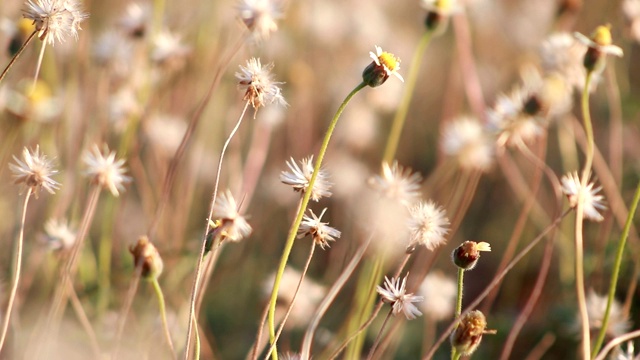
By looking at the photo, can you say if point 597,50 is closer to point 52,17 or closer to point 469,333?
point 469,333

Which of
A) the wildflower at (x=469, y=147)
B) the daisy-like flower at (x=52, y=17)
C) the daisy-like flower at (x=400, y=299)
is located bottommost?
the daisy-like flower at (x=400, y=299)

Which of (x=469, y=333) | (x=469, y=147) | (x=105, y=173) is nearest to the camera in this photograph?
(x=469, y=333)

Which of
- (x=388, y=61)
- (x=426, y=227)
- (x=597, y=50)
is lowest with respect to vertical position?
(x=426, y=227)

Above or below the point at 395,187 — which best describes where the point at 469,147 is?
above

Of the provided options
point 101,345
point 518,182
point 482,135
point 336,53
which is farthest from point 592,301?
point 336,53

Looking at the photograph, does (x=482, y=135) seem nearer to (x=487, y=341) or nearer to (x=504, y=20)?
(x=487, y=341)

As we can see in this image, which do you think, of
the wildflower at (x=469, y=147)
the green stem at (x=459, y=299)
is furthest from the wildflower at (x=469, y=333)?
the wildflower at (x=469, y=147)

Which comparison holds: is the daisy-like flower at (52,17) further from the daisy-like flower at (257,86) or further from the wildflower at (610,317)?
the wildflower at (610,317)

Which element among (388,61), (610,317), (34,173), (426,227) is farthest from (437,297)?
(34,173)
